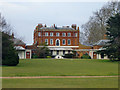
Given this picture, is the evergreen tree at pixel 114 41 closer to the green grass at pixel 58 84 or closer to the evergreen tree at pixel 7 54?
the evergreen tree at pixel 7 54

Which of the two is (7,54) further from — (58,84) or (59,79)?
(58,84)

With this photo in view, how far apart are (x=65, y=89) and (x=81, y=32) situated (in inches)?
2945

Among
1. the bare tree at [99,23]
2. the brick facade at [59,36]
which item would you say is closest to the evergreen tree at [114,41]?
the bare tree at [99,23]

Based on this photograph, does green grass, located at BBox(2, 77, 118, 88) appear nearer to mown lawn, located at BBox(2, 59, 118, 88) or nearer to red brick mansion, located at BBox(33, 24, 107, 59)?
mown lawn, located at BBox(2, 59, 118, 88)

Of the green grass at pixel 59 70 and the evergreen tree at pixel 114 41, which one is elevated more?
the evergreen tree at pixel 114 41

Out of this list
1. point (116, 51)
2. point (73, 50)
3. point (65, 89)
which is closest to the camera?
point (65, 89)

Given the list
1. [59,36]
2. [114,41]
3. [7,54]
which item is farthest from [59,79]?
[59,36]

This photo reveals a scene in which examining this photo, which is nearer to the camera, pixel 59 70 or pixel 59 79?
pixel 59 79

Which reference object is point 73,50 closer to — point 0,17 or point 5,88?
point 0,17

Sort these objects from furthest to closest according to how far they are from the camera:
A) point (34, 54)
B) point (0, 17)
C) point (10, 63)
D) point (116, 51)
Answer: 1. point (34, 54)
2. point (116, 51)
3. point (0, 17)
4. point (10, 63)

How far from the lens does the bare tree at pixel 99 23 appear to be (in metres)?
64.9

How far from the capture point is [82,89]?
14375 millimetres

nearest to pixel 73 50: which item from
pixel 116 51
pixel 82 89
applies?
pixel 116 51

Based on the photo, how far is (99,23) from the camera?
236 ft
